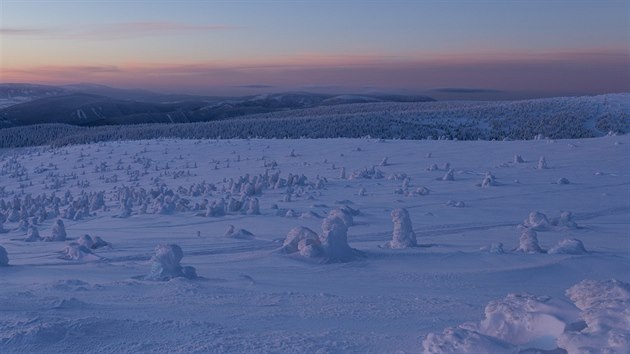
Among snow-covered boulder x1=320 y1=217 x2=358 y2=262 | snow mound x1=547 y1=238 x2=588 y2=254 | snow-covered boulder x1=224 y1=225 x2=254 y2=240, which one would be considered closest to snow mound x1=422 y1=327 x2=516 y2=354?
snow-covered boulder x1=320 y1=217 x2=358 y2=262

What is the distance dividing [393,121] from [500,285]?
116 feet

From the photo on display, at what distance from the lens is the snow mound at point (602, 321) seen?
12.2 feet

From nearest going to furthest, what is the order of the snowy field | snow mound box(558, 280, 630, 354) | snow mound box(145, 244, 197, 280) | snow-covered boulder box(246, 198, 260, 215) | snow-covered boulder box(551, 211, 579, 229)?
1. snow mound box(558, 280, 630, 354)
2. the snowy field
3. snow mound box(145, 244, 197, 280)
4. snow-covered boulder box(551, 211, 579, 229)
5. snow-covered boulder box(246, 198, 260, 215)

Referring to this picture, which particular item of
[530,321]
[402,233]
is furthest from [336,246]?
[530,321]

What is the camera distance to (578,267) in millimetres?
6707

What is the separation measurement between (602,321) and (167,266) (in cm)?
376

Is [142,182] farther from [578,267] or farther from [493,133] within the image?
[493,133]

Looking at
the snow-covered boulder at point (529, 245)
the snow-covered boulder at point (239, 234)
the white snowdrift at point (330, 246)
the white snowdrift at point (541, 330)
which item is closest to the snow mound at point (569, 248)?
the snow-covered boulder at point (529, 245)

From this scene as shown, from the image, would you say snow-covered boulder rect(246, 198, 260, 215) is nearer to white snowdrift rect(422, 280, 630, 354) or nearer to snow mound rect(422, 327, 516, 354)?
white snowdrift rect(422, 280, 630, 354)

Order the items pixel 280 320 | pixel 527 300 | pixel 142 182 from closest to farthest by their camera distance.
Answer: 1. pixel 527 300
2. pixel 280 320
3. pixel 142 182

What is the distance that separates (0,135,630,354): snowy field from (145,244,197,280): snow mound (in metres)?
0.01

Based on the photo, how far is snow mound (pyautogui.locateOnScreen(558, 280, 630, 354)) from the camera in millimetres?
3723

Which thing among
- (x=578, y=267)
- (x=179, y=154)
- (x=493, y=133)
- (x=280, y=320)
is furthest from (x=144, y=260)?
(x=493, y=133)

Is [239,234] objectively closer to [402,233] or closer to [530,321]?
[402,233]
